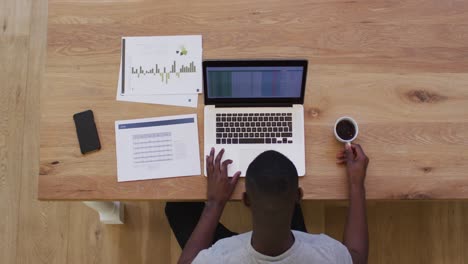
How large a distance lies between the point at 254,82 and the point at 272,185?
0.36 metres

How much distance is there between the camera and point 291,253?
2.90ft

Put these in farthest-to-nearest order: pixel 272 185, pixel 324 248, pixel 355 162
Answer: pixel 355 162 → pixel 324 248 → pixel 272 185

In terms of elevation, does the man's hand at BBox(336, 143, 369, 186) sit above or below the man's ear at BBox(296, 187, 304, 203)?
above

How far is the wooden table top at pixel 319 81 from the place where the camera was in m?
1.10

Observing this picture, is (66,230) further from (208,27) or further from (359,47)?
(359,47)

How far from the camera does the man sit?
829 millimetres

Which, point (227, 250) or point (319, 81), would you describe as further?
point (319, 81)

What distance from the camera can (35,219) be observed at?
67.5 inches

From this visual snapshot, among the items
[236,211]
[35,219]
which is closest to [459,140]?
[236,211]

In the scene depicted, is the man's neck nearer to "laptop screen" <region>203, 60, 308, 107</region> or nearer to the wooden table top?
the wooden table top

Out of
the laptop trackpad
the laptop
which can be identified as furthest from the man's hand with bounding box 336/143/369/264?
the laptop trackpad

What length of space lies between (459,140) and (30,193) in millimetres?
1634

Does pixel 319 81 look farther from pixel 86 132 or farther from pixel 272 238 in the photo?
pixel 86 132

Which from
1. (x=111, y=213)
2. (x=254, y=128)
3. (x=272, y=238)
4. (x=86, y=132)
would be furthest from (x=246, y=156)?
(x=111, y=213)
